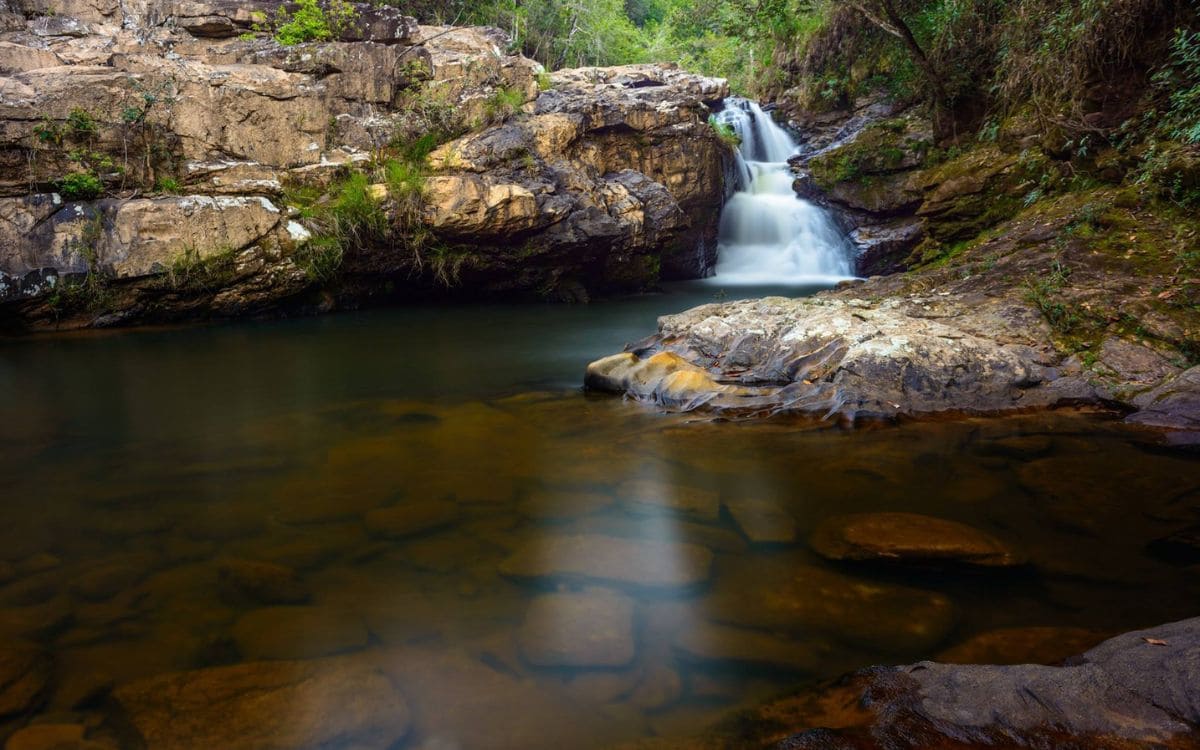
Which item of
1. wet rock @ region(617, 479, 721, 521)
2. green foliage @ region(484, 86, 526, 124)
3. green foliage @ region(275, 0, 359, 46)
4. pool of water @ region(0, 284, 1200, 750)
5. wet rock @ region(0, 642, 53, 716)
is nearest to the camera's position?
wet rock @ region(0, 642, 53, 716)

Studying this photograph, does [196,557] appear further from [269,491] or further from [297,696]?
[297,696]

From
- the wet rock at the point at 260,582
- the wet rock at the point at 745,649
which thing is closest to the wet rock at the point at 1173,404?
the wet rock at the point at 745,649

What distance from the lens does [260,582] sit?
2.88 metres

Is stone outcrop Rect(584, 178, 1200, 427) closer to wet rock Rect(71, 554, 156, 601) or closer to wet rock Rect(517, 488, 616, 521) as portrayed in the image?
wet rock Rect(517, 488, 616, 521)

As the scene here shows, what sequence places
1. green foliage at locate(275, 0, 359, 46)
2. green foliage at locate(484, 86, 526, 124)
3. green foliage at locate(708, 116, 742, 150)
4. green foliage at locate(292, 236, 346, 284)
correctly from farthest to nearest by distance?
green foliage at locate(708, 116, 742, 150), green foliage at locate(484, 86, 526, 124), green foliage at locate(275, 0, 359, 46), green foliage at locate(292, 236, 346, 284)

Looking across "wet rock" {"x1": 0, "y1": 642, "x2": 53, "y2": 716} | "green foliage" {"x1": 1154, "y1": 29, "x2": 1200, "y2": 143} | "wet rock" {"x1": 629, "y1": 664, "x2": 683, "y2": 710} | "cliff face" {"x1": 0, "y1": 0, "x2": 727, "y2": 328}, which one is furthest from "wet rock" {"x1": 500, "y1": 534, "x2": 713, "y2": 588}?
"cliff face" {"x1": 0, "y1": 0, "x2": 727, "y2": 328}

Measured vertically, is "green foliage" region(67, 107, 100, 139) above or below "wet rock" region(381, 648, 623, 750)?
above

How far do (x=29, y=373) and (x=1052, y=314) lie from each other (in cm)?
1063

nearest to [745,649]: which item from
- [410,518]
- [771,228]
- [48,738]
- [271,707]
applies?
[271,707]

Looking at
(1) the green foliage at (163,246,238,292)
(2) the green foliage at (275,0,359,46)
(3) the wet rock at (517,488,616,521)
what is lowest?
(3) the wet rock at (517,488,616,521)

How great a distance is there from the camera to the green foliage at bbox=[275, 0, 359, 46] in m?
11.9

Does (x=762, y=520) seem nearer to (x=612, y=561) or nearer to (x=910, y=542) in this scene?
(x=910, y=542)

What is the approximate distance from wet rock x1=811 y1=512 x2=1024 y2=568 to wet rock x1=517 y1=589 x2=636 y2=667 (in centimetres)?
106

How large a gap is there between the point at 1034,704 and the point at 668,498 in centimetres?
219
